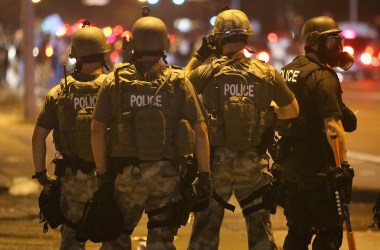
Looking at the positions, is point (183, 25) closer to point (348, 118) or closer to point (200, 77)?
point (348, 118)

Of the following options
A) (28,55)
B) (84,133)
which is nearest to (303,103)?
(84,133)

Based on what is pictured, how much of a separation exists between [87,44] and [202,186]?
1.35m

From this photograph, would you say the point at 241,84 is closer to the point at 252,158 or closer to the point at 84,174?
the point at 252,158

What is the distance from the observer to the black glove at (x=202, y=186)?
20.0ft

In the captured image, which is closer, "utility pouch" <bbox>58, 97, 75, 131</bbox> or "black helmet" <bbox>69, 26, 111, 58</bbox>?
"utility pouch" <bbox>58, 97, 75, 131</bbox>

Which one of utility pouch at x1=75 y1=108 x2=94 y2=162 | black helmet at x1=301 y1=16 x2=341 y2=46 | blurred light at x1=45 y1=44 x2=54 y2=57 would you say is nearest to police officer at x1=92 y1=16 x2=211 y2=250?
utility pouch at x1=75 y1=108 x2=94 y2=162

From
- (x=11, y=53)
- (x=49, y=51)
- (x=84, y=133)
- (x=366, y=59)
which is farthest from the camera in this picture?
(x=11, y=53)

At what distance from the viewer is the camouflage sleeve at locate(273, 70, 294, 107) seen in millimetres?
6660

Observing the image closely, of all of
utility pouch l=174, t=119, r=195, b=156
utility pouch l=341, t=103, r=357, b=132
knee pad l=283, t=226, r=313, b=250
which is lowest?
knee pad l=283, t=226, r=313, b=250

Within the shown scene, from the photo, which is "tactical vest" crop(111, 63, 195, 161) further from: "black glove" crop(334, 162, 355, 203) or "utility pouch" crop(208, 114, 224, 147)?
"black glove" crop(334, 162, 355, 203)

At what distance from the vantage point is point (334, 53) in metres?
7.22

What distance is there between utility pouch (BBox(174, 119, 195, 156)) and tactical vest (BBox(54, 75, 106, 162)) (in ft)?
2.55

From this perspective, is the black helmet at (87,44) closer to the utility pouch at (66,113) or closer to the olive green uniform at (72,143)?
the olive green uniform at (72,143)

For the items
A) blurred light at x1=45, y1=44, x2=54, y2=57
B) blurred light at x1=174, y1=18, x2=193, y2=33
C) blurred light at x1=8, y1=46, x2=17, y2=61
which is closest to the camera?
blurred light at x1=45, y1=44, x2=54, y2=57
